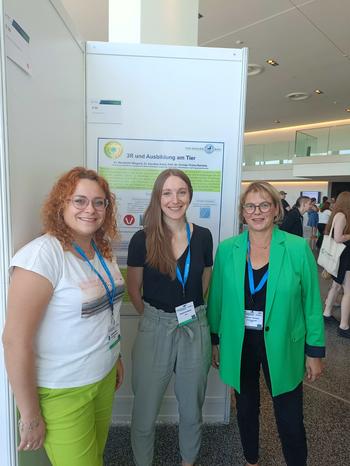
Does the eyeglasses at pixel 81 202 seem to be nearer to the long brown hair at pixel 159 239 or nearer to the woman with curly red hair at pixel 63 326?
the woman with curly red hair at pixel 63 326

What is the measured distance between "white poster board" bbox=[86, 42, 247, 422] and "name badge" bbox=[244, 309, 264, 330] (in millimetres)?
643

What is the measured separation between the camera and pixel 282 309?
1.49 m

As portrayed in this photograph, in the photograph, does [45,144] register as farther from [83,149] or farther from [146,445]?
[146,445]

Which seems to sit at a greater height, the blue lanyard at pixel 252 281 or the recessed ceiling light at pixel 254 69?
the recessed ceiling light at pixel 254 69

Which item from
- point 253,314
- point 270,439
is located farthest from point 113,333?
point 270,439

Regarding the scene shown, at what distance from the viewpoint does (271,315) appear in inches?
59.1

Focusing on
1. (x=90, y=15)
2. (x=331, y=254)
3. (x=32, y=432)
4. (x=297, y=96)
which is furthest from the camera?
(x=297, y=96)

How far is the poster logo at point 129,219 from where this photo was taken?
2.05 metres

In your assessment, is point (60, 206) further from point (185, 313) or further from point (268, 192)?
point (268, 192)

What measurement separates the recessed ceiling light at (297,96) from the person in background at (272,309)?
9844mm

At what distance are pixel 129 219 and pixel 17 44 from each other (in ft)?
3.78

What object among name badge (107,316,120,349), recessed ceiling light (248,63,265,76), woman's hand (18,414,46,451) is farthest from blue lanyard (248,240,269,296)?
recessed ceiling light (248,63,265,76)

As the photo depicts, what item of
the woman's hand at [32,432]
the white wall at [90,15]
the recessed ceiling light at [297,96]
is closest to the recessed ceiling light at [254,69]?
the recessed ceiling light at [297,96]

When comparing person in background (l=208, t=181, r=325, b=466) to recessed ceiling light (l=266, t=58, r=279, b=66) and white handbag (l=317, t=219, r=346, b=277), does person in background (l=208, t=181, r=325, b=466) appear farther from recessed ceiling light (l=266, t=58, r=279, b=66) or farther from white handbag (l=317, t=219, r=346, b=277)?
recessed ceiling light (l=266, t=58, r=279, b=66)
